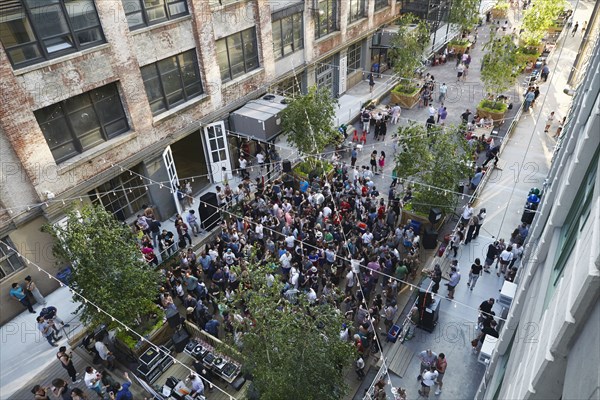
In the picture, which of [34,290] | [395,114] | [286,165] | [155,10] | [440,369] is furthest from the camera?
[395,114]

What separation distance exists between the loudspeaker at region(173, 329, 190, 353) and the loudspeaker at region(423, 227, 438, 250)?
1029 centimetres

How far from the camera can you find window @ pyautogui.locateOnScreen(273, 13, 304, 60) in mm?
24234

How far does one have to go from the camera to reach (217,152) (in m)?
22.2

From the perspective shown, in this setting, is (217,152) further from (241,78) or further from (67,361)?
(67,361)

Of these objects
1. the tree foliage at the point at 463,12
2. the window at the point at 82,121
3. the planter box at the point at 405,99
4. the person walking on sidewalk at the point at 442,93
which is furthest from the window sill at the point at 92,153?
the tree foliage at the point at 463,12

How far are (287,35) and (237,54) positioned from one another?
4.54m

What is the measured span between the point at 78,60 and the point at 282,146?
11461 millimetres

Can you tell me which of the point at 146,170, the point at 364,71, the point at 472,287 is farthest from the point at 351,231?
the point at 364,71

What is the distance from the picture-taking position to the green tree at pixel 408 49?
2933 centimetres

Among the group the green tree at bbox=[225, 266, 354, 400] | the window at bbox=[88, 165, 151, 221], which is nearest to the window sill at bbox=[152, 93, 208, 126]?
the window at bbox=[88, 165, 151, 221]

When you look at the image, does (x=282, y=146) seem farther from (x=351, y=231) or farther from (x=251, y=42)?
(x=351, y=231)

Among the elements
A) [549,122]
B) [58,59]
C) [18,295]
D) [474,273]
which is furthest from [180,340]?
[549,122]

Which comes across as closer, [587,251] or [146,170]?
[587,251]

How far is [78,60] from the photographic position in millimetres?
15141
